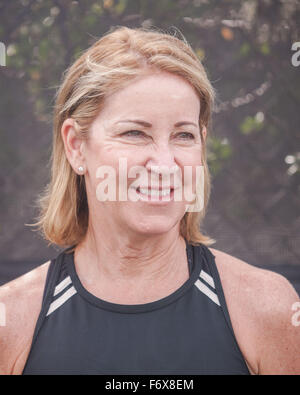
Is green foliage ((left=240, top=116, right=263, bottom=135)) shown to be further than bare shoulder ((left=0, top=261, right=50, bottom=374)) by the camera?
Yes

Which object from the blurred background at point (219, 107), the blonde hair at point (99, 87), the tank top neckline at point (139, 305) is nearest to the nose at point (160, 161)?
the blonde hair at point (99, 87)

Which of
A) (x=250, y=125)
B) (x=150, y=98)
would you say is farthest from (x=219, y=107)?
(x=150, y=98)

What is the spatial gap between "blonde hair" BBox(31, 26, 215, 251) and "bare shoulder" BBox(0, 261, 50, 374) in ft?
0.97

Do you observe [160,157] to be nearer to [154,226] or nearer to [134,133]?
[134,133]

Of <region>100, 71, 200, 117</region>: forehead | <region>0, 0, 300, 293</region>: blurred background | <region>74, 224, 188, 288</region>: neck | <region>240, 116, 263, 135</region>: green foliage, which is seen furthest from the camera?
<region>240, 116, 263, 135</region>: green foliage

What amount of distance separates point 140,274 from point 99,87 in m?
0.68

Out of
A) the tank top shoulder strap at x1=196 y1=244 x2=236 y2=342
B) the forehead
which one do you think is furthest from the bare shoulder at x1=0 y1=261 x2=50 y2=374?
the forehead

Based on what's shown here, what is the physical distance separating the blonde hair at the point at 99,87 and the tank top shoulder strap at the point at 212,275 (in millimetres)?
99

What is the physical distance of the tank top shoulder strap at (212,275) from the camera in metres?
1.61

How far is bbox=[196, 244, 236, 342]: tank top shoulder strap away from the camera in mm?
1606

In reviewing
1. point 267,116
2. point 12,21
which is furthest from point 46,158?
point 267,116

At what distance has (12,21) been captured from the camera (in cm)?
270

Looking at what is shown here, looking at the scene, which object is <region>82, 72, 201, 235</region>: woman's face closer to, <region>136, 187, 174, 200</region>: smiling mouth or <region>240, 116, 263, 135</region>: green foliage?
<region>136, 187, 174, 200</region>: smiling mouth
